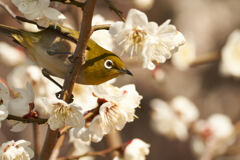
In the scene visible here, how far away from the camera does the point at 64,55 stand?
51.2 inches

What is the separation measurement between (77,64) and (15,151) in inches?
11.7

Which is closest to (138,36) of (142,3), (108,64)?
(108,64)

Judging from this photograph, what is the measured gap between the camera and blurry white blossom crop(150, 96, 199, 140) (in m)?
2.86

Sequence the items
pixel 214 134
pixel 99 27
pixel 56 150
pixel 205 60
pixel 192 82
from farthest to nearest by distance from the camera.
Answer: pixel 192 82 < pixel 214 134 < pixel 205 60 < pixel 56 150 < pixel 99 27

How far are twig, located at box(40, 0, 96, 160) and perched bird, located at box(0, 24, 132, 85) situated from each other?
78mm

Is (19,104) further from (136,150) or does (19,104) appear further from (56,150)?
(136,150)

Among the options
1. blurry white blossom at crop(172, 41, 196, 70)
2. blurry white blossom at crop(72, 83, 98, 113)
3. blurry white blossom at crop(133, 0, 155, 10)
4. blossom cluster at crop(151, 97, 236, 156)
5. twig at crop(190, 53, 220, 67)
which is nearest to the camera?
blurry white blossom at crop(72, 83, 98, 113)

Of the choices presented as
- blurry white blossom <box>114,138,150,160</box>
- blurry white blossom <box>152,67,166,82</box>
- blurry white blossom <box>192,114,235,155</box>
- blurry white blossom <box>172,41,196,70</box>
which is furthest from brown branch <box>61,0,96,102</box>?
blurry white blossom <box>192,114,235,155</box>

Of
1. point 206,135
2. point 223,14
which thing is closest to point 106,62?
point 206,135

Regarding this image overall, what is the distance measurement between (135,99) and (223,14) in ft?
14.2

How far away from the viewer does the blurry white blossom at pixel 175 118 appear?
2859 millimetres

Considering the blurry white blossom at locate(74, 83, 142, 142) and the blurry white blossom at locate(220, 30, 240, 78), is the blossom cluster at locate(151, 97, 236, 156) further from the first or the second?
the blurry white blossom at locate(74, 83, 142, 142)

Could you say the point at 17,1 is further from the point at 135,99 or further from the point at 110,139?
the point at 110,139

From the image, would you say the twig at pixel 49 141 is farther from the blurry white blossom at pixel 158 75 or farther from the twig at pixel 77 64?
the blurry white blossom at pixel 158 75
